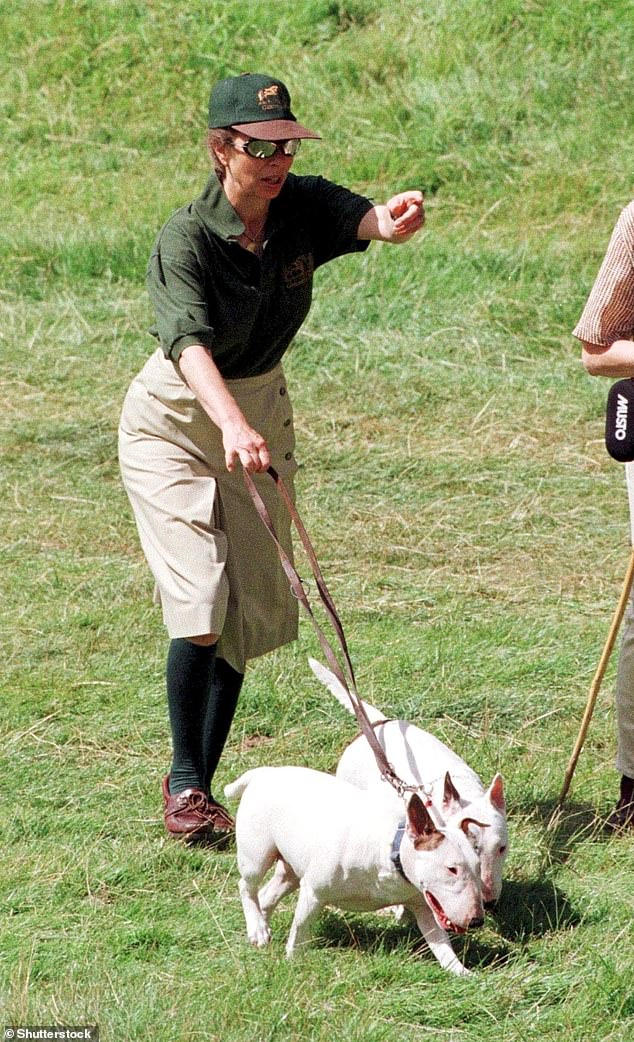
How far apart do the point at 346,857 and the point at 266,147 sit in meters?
1.90

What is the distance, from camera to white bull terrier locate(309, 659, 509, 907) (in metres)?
3.67

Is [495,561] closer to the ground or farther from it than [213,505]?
closer to the ground

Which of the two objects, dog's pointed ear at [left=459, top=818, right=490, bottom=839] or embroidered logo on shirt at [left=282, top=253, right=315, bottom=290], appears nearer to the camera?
dog's pointed ear at [left=459, top=818, right=490, bottom=839]

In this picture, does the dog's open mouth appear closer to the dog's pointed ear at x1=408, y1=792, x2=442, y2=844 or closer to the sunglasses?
the dog's pointed ear at x1=408, y1=792, x2=442, y2=844

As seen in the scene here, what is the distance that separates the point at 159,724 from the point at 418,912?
185 centimetres

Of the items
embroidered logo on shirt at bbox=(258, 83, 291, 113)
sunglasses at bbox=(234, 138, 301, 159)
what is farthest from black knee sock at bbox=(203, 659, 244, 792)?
embroidered logo on shirt at bbox=(258, 83, 291, 113)

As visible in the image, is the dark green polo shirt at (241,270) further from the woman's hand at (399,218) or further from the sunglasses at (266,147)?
the sunglasses at (266,147)

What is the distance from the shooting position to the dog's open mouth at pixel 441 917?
140 inches

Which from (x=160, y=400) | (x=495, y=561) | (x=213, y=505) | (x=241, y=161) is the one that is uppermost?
(x=241, y=161)

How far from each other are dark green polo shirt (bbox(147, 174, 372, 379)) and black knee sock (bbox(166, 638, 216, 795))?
831 millimetres

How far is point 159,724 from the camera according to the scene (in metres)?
5.48

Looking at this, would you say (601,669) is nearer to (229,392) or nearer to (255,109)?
(229,392)

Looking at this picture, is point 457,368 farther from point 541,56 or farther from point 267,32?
point 267,32

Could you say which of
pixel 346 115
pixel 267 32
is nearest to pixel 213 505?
pixel 346 115
